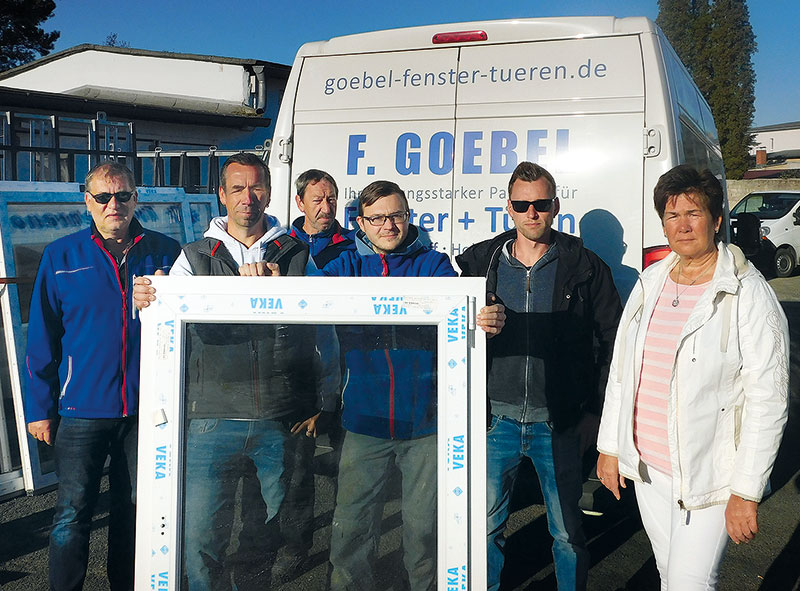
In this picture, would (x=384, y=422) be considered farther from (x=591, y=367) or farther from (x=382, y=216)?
(x=591, y=367)

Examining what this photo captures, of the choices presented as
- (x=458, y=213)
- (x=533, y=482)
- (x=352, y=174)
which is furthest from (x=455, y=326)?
(x=533, y=482)

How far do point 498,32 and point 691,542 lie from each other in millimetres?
2720

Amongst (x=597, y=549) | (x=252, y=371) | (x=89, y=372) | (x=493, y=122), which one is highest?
(x=493, y=122)

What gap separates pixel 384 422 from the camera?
242 cm

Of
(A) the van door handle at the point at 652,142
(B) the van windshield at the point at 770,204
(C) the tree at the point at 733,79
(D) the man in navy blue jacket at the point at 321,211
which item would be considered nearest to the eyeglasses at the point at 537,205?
(A) the van door handle at the point at 652,142

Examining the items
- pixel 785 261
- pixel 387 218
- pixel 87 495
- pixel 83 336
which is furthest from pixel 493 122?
pixel 785 261

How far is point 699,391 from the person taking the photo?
95.2 inches

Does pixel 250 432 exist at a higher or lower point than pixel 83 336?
lower

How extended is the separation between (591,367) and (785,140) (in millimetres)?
66581

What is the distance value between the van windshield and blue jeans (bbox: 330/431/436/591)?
52.5 feet

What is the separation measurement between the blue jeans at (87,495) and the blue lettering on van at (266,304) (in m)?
1.10

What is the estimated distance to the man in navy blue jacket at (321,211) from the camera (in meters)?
4.07

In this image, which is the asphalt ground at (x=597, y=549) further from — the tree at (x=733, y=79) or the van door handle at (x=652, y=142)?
the tree at (x=733, y=79)

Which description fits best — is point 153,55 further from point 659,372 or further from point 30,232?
point 659,372
